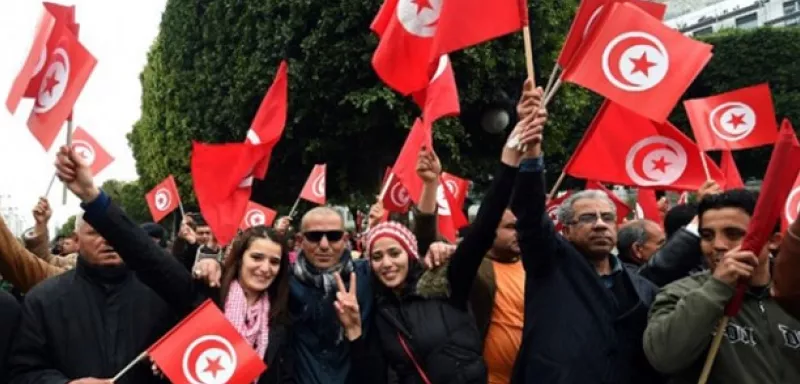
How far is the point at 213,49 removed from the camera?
21375 mm

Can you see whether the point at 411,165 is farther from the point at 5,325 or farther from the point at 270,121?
the point at 5,325

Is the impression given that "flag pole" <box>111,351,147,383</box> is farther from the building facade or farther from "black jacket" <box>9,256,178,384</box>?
the building facade

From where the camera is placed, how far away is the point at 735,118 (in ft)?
24.3

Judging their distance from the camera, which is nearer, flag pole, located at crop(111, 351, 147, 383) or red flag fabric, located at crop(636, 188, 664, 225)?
flag pole, located at crop(111, 351, 147, 383)

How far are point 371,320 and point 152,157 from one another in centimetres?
2550

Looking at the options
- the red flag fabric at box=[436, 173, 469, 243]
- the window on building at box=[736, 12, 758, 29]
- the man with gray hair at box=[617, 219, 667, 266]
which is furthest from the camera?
the window on building at box=[736, 12, 758, 29]

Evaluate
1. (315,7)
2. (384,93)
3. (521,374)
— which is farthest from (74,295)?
(315,7)

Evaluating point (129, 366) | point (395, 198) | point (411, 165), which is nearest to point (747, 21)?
point (395, 198)

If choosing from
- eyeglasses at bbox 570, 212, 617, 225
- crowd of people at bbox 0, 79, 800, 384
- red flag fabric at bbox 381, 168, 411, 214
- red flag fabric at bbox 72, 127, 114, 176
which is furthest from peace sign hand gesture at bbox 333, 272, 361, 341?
red flag fabric at bbox 72, 127, 114, 176

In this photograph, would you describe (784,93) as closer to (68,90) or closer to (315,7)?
(315,7)

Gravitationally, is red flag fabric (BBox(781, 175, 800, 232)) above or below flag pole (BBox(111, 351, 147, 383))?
below

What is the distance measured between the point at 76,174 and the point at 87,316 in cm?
58

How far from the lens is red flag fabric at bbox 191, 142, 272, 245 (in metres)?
8.01

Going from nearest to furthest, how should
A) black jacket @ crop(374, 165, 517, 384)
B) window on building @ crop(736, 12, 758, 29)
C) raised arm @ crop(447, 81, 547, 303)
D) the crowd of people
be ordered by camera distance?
the crowd of people → raised arm @ crop(447, 81, 547, 303) → black jacket @ crop(374, 165, 517, 384) → window on building @ crop(736, 12, 758, 29)
